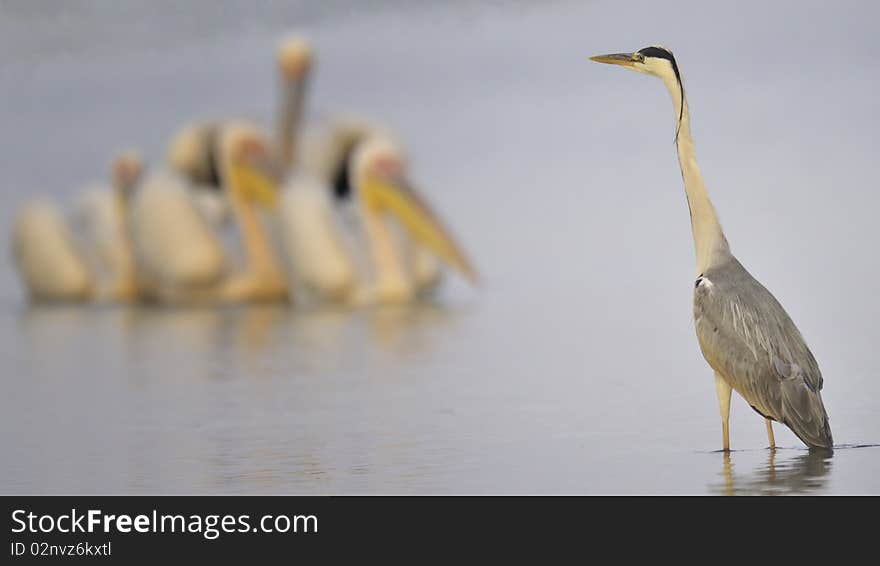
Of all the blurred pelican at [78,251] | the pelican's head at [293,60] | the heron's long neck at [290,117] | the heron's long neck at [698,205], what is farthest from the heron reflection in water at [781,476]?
the pelican's head at [293,60]

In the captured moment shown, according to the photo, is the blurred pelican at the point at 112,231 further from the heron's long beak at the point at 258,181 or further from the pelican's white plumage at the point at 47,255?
the heron's long beak at the point at 258,181

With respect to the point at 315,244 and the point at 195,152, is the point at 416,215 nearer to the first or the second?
the point at 315,244

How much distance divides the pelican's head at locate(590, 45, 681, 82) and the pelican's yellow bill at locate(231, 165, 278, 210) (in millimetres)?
9042

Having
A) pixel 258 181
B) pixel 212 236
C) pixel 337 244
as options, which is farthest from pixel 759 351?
pixel 258 181

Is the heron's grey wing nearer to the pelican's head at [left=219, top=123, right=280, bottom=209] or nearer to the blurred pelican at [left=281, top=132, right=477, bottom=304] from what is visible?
the blurred pelican at [left=281, top=132, right=477, bottom=304]

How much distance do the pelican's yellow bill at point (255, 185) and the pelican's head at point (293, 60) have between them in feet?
6.82

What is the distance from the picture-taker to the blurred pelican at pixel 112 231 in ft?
56.7

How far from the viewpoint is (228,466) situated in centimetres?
757

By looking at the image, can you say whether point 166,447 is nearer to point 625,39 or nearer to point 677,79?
point 677,79

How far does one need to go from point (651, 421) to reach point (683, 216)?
10.4 metres

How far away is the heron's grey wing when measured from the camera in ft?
23.3

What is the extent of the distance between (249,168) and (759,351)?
1015 cm

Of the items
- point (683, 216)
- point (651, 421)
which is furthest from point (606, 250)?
point (651, 421)

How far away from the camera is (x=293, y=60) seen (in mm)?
18859
